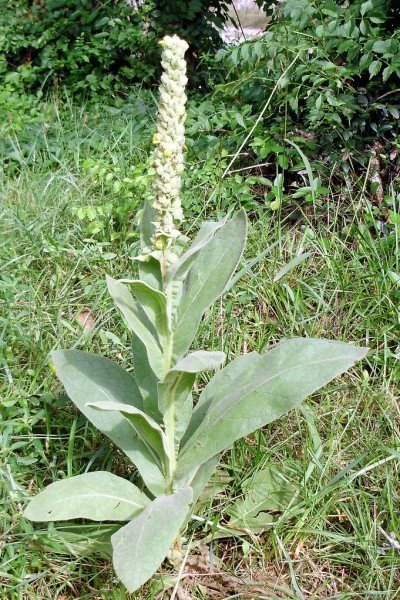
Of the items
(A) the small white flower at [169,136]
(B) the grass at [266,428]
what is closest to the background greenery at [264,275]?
(B) the grass at [266,428]

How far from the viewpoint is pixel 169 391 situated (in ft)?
6.57

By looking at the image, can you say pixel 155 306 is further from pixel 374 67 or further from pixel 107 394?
pixel 374 67

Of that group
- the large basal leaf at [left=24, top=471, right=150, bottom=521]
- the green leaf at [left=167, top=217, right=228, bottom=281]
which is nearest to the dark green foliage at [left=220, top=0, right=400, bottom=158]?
the green leaf at [left=167, top=217, right=228, bottom=281]

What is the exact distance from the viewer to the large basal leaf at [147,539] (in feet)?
5.62

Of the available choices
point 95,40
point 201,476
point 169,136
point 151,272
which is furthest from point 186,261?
point 95,40

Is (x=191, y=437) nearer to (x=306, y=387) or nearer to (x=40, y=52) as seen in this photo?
(x=306, y=387)

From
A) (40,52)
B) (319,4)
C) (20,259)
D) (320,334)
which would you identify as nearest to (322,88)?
(319,4)

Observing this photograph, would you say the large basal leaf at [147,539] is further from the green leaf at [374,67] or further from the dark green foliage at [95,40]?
the dark green foliage at [95,40]

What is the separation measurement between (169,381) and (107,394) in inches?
12.9

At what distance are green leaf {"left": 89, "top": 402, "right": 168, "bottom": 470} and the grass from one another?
0.96 ft

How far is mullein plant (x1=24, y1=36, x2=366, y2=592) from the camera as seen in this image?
176 cm

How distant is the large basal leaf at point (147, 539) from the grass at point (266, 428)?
32 centimetres

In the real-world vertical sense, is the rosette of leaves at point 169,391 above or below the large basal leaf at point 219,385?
above

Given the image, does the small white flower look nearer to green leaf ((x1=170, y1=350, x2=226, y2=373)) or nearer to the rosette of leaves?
the rosette of leaves
